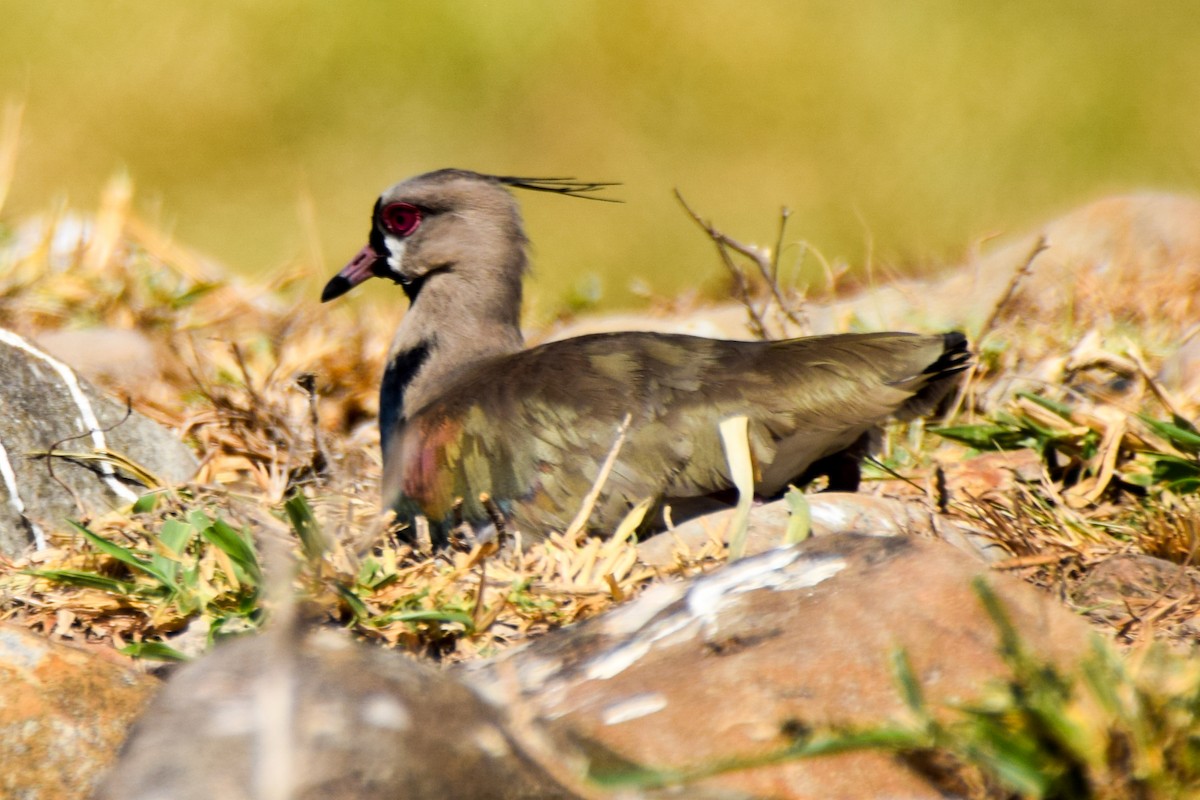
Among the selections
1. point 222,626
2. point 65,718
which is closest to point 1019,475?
point 222,626

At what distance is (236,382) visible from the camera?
13.6 ft

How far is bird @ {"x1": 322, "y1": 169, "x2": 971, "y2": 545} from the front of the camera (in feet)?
9.37

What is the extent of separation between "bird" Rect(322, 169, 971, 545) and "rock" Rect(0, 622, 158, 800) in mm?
912

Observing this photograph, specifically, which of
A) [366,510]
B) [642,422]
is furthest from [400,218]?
[642,422]

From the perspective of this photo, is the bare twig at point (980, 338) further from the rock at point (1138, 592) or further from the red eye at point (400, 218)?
the red eye at point (400, 218)

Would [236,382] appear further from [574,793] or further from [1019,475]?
[574,793]

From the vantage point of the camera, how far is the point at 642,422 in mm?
2900

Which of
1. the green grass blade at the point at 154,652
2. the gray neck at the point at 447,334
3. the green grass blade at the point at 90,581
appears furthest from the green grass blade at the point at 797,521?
the gray neck at the point at 447,334

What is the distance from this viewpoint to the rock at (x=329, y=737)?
152cm

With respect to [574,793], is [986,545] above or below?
below

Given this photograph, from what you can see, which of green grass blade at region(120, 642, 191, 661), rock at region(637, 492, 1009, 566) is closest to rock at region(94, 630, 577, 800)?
green grass blade at region(120, 642, 191, 661)

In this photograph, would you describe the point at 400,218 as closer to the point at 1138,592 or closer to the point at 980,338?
the point at 980,338

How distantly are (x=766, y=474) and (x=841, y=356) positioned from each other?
30 cm

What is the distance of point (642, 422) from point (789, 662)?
1.12 m
